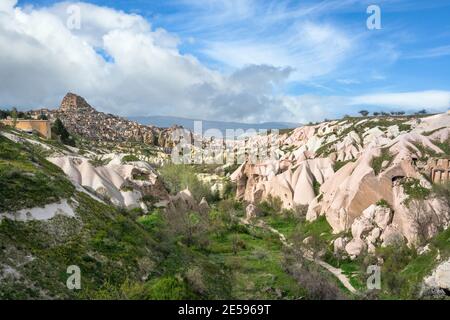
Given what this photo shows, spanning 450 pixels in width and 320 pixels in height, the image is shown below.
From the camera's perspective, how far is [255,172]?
234 feet

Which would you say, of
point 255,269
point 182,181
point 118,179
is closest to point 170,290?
point 255,269

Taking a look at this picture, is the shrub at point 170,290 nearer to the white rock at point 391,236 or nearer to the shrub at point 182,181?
the white rock at point 391,236

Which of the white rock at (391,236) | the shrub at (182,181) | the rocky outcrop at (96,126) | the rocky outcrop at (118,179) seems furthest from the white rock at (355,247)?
the rocky outcrop at (96,126)

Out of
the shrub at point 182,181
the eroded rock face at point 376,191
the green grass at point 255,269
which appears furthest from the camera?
the shrub at point 182,181

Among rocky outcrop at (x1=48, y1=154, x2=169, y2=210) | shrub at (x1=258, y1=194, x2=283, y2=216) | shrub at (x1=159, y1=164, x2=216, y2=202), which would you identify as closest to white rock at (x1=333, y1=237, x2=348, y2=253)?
rocky outcrop at (x1=48, y1=154, x2=169, y2=210)

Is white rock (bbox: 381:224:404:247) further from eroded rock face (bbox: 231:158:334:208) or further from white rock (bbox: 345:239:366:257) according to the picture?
eroded rock face (bbox: 231:158:334:208)

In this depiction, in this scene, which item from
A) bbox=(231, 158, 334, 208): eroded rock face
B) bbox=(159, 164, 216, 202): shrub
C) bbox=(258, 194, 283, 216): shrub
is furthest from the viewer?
bbox=(159, 164, 216, 202): shrub

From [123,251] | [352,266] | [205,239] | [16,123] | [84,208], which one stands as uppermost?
[16,123]

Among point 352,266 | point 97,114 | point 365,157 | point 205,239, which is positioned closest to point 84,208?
point 205,239

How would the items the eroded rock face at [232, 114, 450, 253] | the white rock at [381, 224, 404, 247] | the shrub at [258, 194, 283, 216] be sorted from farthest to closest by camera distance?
the shrub at [258, 194, 283, 216]
the eroded rock face at [232, 114, 450, 253]
the white rock at [381, 224, 404, 247]

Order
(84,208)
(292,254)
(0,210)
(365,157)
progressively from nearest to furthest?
(0,210) → (84,208) → (292,254) → (365,157)
